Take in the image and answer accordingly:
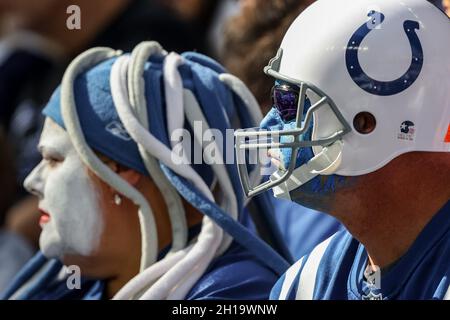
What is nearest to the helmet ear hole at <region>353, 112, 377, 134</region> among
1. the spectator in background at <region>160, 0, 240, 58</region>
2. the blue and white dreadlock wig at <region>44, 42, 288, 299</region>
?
the blue and white dreadlock wig at <region>44, 42, 288, 299</region>

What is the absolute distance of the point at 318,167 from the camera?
10.5 ft

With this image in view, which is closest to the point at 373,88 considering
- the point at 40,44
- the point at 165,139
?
the point at 165,139

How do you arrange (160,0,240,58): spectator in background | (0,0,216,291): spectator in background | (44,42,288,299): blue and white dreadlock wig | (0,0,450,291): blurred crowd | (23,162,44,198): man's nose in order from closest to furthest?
1. (44,42,288,299): blue and white dreadlock wig
2. (23,162,44,198): man's nose
3. (0,0,450,291): blurred crowd
4. (0,0,216,291): spectator in background
5. (160,0,240,58): spectator in background

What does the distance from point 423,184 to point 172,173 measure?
1.03 metres

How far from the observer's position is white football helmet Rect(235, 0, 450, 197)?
10.3 feet

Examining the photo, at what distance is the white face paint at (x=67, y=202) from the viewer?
13.2 ft

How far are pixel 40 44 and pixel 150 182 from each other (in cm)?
283

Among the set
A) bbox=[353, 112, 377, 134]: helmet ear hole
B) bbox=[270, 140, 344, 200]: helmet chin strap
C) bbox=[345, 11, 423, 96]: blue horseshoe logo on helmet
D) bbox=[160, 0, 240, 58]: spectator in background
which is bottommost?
bbox=[270, 140, 344, 200]: helmet chin strap

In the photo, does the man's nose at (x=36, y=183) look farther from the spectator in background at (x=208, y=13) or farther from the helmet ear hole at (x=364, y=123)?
the spectator in background at (x=208, y=13)

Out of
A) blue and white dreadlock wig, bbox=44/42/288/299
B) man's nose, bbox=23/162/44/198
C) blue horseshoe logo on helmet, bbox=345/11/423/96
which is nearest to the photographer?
blue horseshoe logo on helmet, bbox=345/11/423/96

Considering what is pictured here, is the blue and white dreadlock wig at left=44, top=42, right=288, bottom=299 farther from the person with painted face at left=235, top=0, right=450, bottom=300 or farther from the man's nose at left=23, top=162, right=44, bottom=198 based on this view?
the person with painted face at left=235, top=0, right=450, bottom=300

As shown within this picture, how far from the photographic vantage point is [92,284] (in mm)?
4348

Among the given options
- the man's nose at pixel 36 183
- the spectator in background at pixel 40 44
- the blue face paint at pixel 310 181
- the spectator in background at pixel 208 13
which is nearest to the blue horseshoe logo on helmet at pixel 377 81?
the blue face paint at pixel 310 181
